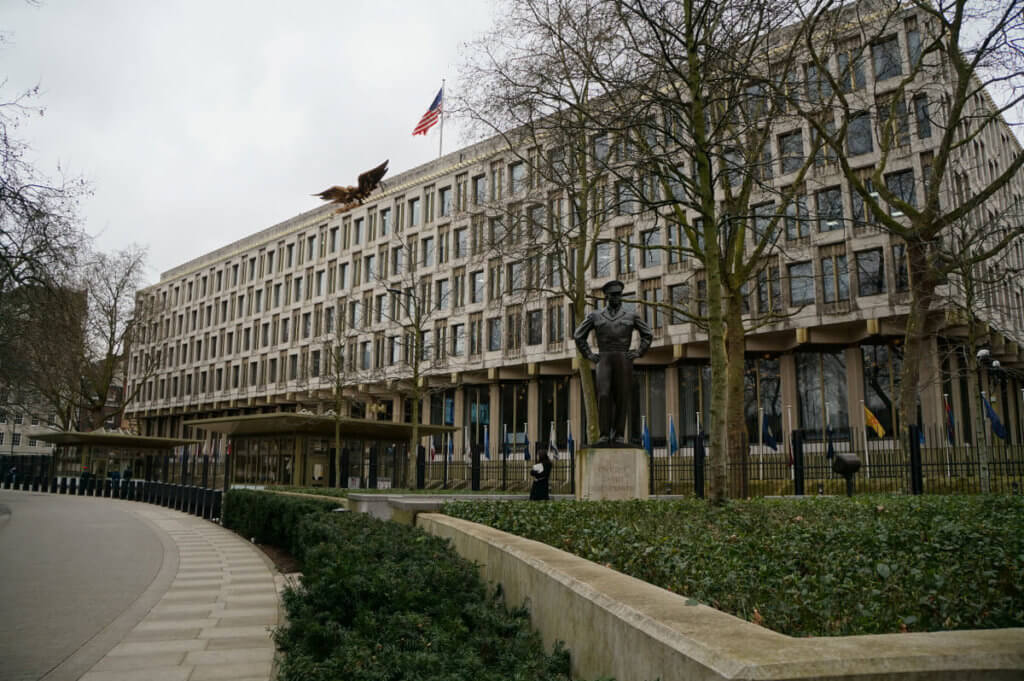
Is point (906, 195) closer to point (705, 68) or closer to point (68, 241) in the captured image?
point (705, 68)

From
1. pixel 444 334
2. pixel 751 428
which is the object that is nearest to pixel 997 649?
pixel 751 428

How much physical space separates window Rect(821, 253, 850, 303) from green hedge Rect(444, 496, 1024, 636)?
24362mm

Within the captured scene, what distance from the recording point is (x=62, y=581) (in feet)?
35.8

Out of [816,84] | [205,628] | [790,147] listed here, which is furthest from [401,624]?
[790,147]

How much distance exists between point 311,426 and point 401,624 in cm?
2964

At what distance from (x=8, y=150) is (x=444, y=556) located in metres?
13.9

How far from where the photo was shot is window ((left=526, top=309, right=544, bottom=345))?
41.8 m

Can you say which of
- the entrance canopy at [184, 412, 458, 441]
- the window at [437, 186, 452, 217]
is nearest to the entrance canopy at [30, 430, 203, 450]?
the entrance canopy at [184, 412, 458, 441]

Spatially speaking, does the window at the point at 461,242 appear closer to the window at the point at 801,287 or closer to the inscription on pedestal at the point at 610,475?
the window at the point at 801,287

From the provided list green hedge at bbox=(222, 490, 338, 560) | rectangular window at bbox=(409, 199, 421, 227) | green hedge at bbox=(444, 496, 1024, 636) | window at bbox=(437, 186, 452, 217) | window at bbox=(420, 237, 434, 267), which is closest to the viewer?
green hedge at bbox=(444, 496, 1024, 636)

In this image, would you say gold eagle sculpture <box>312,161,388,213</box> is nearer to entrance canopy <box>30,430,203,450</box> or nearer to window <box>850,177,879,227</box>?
entrance canopy <box>30,430,203,450</box>

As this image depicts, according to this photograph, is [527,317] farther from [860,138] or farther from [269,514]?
[269,514]

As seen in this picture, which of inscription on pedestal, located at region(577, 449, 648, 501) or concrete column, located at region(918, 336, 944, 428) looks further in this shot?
concrete column, located at region(918, 336, 944, 428)

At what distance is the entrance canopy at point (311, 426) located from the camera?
31.9m
